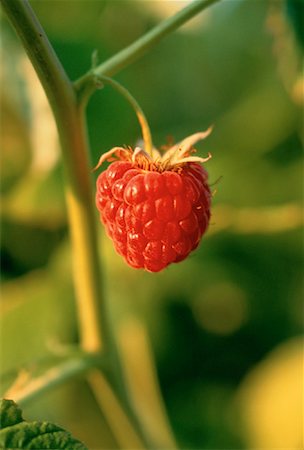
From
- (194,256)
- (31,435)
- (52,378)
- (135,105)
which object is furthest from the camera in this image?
(194,256)

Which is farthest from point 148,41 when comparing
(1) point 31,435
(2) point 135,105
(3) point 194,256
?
(3) point 194,256

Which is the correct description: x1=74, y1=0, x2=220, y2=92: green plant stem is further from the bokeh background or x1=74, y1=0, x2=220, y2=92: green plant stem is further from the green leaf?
the bokeh background

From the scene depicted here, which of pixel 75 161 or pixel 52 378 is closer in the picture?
pixel 75 161

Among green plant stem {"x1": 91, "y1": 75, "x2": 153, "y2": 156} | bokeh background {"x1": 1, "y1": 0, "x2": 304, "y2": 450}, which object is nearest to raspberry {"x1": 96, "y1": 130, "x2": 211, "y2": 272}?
green plant stem {"x1": 91, "y1": 75, "x2": 153, "y2": 156}

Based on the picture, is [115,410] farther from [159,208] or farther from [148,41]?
[148,41]

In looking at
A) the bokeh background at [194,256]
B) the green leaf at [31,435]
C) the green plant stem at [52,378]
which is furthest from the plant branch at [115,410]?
the green leaf at [31,435]

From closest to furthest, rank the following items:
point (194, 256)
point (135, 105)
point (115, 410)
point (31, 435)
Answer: point (31, 435), point (135, 105), point (115, 410), point (194, 256)

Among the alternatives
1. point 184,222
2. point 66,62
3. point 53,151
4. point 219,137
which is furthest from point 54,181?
point 184,222
